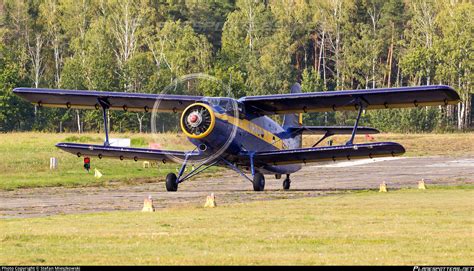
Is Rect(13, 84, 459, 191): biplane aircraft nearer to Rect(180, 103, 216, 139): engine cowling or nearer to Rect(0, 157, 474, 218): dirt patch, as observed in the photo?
Rect(180, 103, 216, 139): engine cowling

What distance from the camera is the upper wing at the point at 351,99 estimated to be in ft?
110

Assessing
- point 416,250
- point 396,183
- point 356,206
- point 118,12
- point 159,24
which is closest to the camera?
point 416,250

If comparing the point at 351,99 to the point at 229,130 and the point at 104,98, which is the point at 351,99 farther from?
the point at 104,98

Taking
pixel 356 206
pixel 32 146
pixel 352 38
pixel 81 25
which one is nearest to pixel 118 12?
pixel 81 25

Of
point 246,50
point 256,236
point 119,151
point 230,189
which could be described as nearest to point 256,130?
point 230,189

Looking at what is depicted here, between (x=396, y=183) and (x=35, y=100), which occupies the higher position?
(x=35, y=100)

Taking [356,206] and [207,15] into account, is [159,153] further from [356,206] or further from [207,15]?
[207,15]

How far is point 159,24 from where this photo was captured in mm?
125562

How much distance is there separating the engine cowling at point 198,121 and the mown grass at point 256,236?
7192mm

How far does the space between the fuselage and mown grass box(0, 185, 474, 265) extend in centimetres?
730

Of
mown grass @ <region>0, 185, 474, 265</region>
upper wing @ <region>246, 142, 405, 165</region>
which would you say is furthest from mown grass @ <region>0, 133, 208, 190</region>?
→ mown grass @ <region>0, 185, 474, 265</region>

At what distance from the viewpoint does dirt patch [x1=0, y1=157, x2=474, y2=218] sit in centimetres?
2812

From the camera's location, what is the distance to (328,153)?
3525 cm

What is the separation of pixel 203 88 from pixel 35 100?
259 inches
